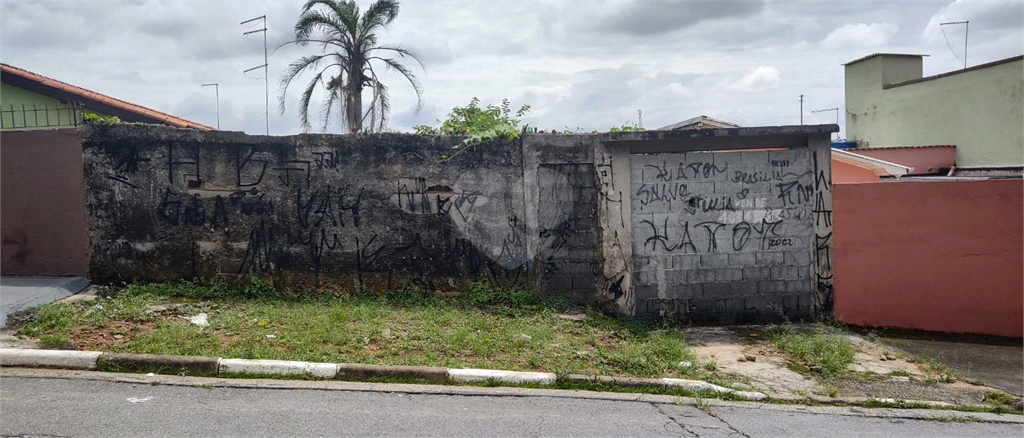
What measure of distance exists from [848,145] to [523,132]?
18.0 metres

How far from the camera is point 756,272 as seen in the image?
9414mm

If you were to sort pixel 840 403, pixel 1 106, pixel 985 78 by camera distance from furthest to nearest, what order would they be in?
1. pixel 985 78
2. pixel 1 106
3. pixel 840 403

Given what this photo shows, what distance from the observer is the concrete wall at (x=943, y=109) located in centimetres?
1841

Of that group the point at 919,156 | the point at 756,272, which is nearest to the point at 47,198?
the point at 756,272

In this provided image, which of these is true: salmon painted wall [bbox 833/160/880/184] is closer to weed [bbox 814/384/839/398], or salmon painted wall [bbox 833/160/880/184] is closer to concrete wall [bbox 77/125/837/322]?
concrete wall [bbox 77/125/837/322]

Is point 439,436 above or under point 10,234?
under

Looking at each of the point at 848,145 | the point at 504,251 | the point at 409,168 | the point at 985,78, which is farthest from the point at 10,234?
the point at 848,145

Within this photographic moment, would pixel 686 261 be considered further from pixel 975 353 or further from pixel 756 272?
pixel 975 353

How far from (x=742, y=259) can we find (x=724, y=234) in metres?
0.40

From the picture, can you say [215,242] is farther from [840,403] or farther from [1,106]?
[840,403]

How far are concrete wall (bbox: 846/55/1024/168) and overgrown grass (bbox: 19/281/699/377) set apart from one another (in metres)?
14.6

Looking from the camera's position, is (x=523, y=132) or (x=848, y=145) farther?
(x=848, y=145)

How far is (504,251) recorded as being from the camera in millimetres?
9125

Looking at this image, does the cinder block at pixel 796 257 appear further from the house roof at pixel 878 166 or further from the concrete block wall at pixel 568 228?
the house roof at pixel 878 166
